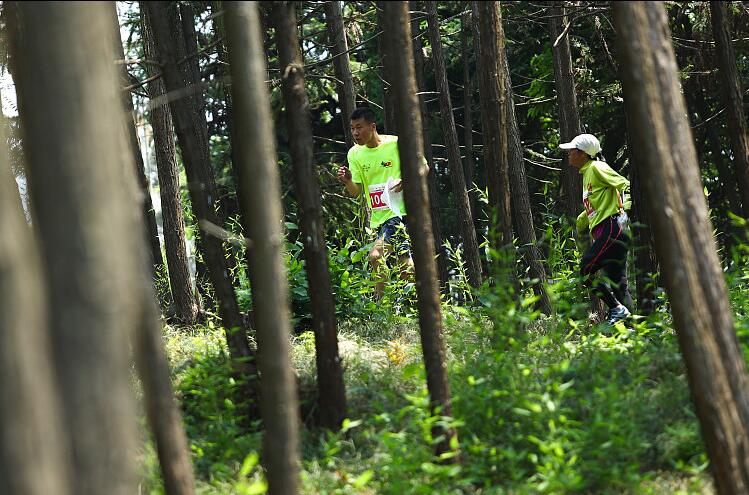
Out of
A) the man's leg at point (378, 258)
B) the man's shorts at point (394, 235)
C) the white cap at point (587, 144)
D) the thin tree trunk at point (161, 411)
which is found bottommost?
the thin tree trunk at point (161, 411)

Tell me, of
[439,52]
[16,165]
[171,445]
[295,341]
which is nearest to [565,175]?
[439,52]

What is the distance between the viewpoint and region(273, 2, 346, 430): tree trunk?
7.66 meters

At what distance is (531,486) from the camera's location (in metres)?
6.46

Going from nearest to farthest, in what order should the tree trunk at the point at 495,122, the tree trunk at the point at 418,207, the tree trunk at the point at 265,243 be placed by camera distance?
the tree trunk at the point at 265,243, the tree trunk at the point at 418,207, the tree trunk at the point at 495,122

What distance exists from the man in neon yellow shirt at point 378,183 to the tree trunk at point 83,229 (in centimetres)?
630

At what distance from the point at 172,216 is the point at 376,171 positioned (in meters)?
3.17

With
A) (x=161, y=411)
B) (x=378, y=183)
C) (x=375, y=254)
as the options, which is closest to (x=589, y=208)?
(x=378, y=183)

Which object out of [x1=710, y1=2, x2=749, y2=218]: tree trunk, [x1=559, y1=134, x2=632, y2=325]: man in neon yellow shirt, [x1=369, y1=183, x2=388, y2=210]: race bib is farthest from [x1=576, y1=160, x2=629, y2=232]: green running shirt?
[x1=369, y1=183, x2=388, y2=210]: race bib

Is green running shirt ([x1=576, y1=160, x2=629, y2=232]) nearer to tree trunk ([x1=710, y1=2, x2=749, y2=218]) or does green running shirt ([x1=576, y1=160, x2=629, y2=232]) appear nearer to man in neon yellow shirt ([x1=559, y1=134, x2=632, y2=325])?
man in neon yellow shirt ([x1=559, y1=134, x2=632, y2=325])

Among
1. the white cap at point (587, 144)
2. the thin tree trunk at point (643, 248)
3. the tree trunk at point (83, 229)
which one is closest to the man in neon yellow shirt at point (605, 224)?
the white cap at point (587, 144)

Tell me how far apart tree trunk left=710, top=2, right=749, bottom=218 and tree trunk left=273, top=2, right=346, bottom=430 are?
14.2 feet

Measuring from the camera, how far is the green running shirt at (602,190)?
32.7 feet

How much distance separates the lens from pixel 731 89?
980 cm

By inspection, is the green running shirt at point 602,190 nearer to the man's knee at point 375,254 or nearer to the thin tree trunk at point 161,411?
the man's knee at point 375,254
